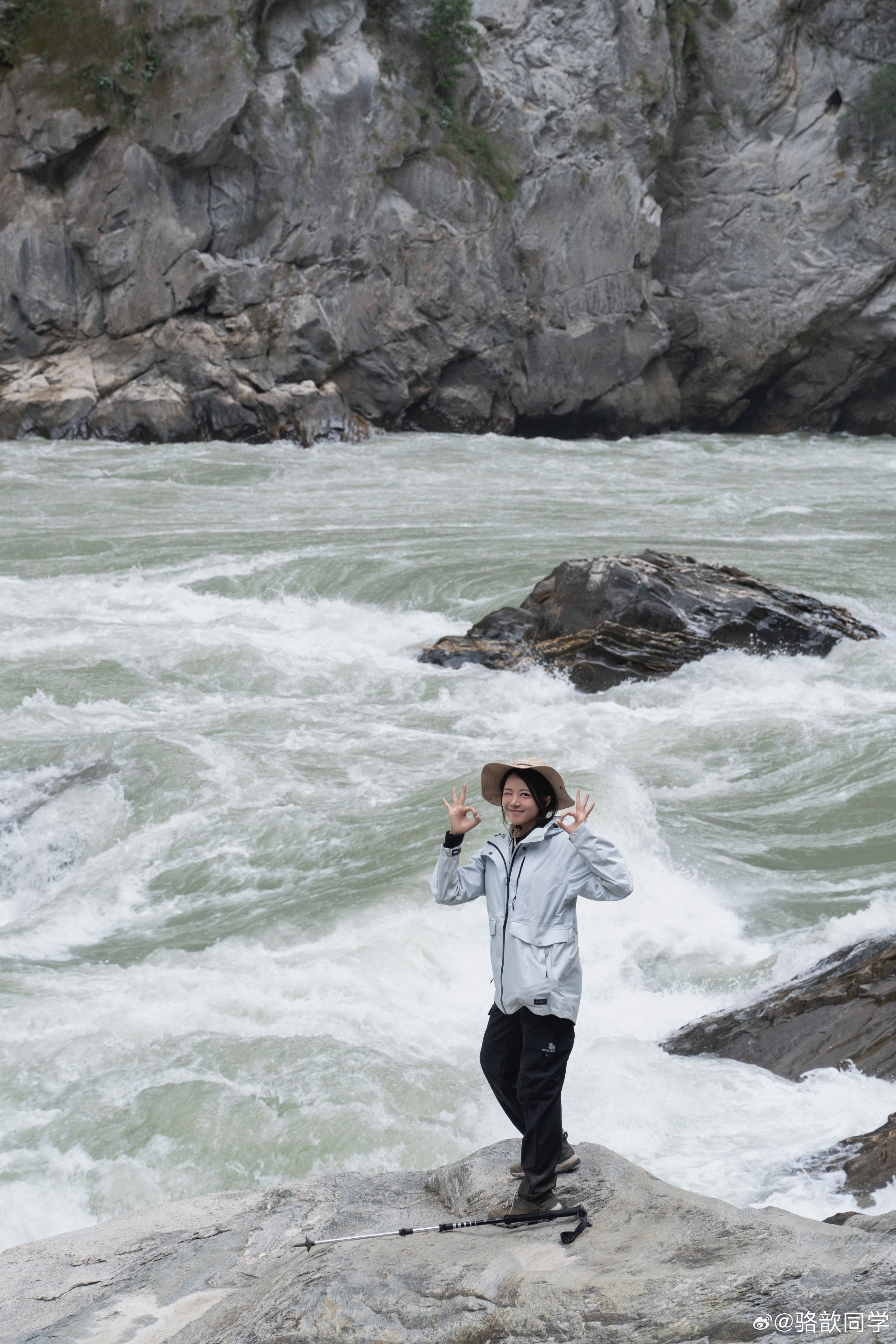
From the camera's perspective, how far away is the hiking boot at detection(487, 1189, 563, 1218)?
325cm

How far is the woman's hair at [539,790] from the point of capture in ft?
11.3

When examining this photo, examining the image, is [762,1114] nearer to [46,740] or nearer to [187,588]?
[46,740]

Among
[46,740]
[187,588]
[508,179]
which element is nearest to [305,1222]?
[46,740]

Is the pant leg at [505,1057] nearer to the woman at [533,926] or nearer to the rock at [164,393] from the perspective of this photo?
the woman at [533,926]

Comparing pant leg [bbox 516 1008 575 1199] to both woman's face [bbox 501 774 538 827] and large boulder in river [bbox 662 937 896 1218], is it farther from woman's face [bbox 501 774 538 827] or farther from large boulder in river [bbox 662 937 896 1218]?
large boulder in river [bbox 662 937 896 1218]

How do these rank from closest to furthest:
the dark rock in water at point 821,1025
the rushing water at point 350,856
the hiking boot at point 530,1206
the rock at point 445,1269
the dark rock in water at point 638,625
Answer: the rock at point 445,1269, the hiking boot at point 530,1206, the rushing water at point 350,856, the dark rock in water at point 821,1025, the dark rock in water at point 638,625

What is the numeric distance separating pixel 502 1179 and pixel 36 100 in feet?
77.0

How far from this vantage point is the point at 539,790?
3.47 metres

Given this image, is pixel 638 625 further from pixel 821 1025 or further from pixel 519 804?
pixel 519 804

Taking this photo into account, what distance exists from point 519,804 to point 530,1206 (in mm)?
1090

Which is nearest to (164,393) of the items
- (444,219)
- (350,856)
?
(444,219)

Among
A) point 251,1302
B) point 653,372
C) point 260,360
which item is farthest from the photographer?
point 653,372

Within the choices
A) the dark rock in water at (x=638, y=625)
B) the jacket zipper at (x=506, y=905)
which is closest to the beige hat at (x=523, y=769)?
the jacket zipper at (x=506, y=905)

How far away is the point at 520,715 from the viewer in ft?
32.3
